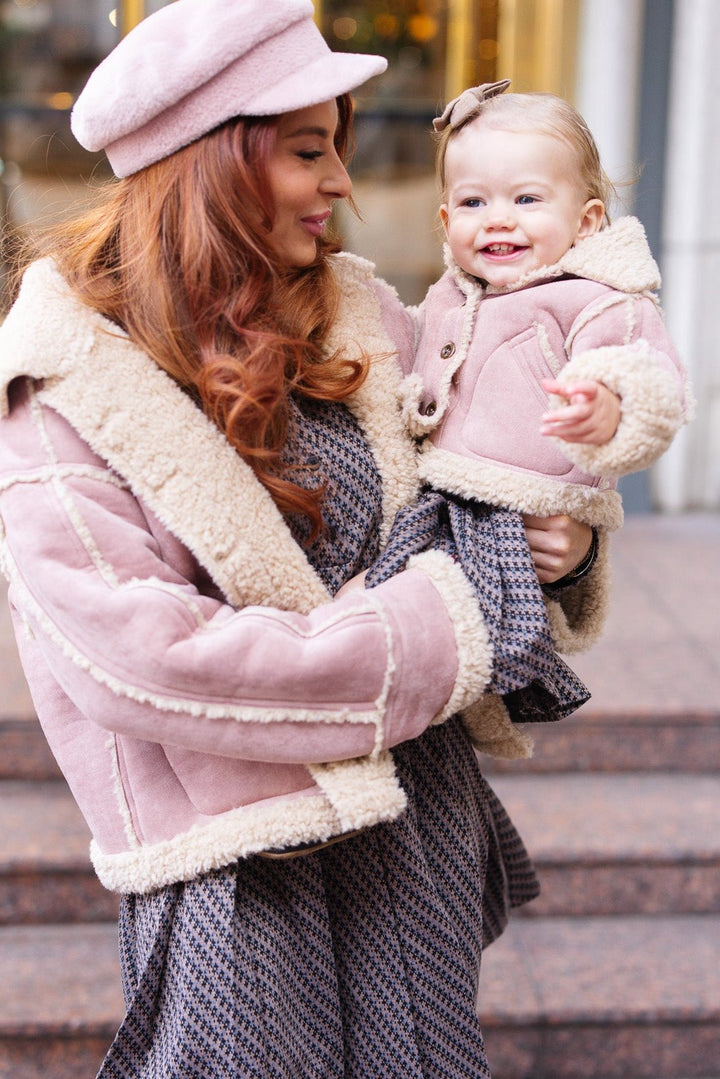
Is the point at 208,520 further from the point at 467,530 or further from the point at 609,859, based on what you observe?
the point at 609,859

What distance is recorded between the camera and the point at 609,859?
2.88 m

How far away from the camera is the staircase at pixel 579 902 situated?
2.62 metres

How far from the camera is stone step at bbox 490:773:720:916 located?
2.89 metres

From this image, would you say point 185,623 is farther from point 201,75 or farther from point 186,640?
point 201,75

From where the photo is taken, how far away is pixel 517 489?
1.37 m

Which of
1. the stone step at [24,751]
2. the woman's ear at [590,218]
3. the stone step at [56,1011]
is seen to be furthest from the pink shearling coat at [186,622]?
the stone step at [24,751]

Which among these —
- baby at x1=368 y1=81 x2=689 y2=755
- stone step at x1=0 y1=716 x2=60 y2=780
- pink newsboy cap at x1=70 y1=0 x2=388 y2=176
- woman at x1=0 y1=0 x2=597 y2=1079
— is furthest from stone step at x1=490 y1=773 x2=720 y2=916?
pink newsboy cap at x1=70 y1=0 x2=388 y2=176

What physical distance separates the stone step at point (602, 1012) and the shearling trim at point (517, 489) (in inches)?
65.8

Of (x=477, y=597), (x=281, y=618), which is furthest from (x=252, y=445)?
(x=477, y=597)

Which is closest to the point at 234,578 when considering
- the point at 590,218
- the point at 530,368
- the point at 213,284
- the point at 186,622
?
the point at 186,622

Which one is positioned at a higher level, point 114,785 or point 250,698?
point 250,698

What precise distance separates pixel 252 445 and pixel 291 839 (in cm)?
48

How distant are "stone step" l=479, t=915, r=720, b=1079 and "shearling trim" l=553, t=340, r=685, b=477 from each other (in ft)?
6.01

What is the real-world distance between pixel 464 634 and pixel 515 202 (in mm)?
577
